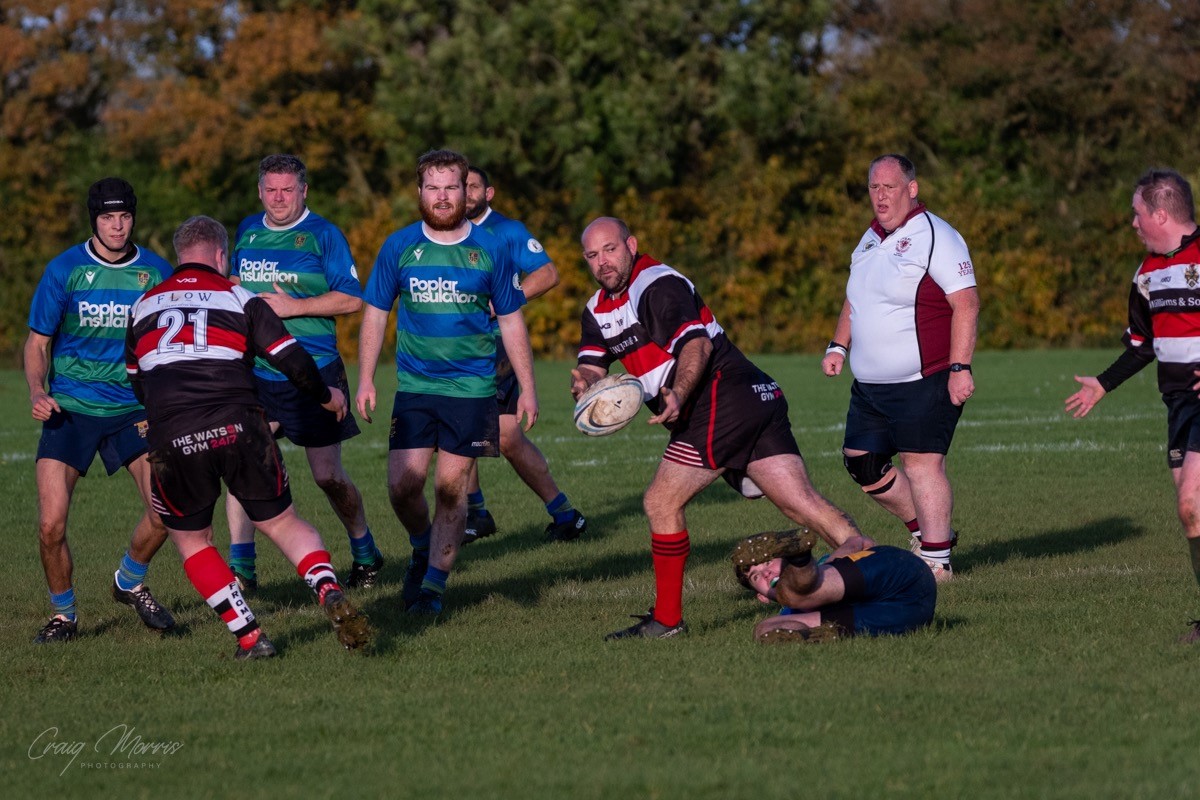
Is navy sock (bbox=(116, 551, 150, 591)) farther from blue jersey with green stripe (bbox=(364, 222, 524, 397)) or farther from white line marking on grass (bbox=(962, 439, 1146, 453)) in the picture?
white line marking on grass (bbox=(962, 439, 1146, 453))

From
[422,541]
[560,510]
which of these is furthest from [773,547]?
[560,510]

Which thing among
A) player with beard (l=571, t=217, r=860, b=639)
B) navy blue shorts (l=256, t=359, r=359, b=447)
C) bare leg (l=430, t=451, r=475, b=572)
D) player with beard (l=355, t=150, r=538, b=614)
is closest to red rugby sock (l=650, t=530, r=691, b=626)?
player with beard (l=571, t=217, r=860, b=639)

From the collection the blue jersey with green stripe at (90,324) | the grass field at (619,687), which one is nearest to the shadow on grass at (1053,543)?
the grass field at (619,687)

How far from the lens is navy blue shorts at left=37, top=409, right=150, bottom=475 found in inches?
299

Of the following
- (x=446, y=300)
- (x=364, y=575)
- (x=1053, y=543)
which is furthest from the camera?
(x=1053, y=543)

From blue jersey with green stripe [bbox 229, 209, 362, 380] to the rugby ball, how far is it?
2.47m

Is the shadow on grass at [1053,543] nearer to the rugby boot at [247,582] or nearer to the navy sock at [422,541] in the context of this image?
the navy sock at [422,541]

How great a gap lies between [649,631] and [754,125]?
1196 inches

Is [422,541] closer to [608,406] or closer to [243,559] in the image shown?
[243,559]

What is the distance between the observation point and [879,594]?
268 inches

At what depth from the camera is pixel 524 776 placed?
4.82m

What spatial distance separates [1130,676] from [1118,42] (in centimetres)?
3258

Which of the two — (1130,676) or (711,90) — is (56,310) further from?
(711,90)

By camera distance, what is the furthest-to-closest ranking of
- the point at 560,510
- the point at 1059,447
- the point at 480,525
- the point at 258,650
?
the point at 1059,447
the point at 480,525
the point at 560,510
the point at 258,650
